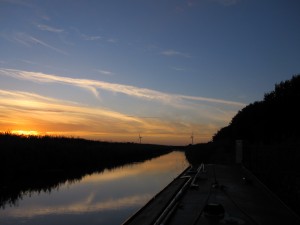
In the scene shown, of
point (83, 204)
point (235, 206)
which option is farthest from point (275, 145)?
point (235, 206)

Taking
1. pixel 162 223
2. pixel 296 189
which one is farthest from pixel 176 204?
pixel 296 189

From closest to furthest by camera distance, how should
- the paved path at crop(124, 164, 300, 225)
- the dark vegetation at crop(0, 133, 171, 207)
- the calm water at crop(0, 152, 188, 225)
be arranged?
the paved path at crop(124, 164, 300, 225)
the calm water at crop(0, 152, 188, 225)
the dark vegetation at crop(0, 133, 171, 207)

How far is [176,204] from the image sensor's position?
8.45 m

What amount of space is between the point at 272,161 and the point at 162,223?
15709 millimetres

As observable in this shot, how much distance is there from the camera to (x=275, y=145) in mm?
24641

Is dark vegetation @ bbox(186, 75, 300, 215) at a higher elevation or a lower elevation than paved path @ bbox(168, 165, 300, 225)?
higher

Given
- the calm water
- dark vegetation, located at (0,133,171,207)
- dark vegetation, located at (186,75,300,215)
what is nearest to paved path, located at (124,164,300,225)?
dark vegetation, located at (186,75,300,215)

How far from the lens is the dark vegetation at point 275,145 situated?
15.4 m

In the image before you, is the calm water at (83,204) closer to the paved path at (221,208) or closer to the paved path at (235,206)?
the paved path at (221,208)

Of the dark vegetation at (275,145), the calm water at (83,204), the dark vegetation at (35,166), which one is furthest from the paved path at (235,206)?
the dark vegetation at (35,166)

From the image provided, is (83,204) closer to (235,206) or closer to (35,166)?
(235,206)

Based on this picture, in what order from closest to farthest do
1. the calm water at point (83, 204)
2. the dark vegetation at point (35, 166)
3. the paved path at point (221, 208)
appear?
the paved path at point (221, 208)
the calm water at point (83, 204)
the dark vegetation at point (35, 166)

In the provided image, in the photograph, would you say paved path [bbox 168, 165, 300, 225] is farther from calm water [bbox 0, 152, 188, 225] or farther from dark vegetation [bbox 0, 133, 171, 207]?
dark vegetation [bbox 0, 133, 171, 207]

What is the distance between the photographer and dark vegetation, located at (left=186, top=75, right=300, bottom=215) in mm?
15382
